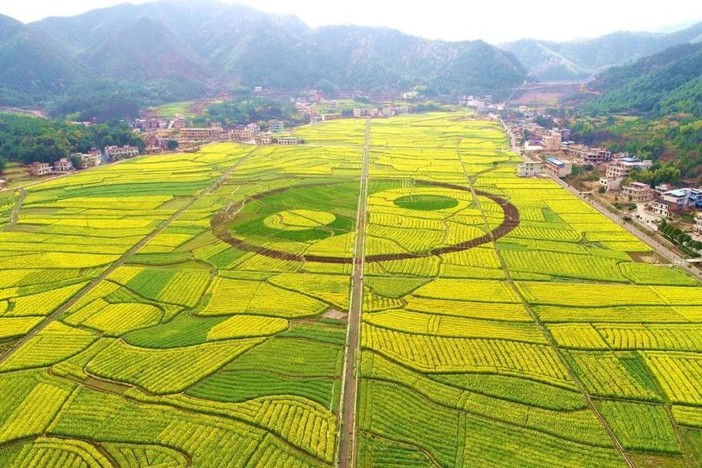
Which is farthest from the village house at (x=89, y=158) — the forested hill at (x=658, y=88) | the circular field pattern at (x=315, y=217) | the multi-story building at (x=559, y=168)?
the forested hill at (x=658, y=88)

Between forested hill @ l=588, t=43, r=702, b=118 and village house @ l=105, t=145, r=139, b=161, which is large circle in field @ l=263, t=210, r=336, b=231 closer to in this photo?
village house @ l=105, t=145, r=139, b=161

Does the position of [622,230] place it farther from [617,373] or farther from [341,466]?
[341,466]

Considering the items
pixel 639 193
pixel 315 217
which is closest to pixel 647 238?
pixel 639 193

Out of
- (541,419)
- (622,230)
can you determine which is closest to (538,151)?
(622,230)

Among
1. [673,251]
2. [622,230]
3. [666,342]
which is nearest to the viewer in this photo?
[666,342]

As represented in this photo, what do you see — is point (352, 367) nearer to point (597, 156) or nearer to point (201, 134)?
point (597, 156)

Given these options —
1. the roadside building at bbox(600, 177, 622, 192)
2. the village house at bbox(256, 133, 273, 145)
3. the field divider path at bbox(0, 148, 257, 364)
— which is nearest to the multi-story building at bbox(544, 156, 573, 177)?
the roadside building at bbox(600, 177, 622, 192)
